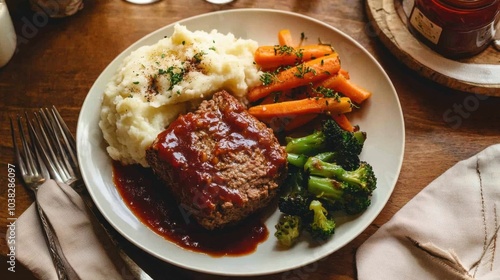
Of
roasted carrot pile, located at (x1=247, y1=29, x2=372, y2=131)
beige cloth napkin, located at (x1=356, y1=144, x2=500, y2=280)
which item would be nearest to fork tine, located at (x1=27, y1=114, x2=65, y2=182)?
roasted carrot pile, located at (x1=247, y1=29, x2=372, y2=131)

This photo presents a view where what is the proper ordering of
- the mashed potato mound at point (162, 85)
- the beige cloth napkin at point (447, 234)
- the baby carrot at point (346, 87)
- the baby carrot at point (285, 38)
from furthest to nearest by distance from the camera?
the baby carrot at point (285, 38) → the baby carrot at point (346, 87) → the mashed potato mound at point (162, 85) → the beige cloth napkin at point (447, 234)

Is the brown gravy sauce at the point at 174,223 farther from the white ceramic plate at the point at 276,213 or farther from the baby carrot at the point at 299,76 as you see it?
the baby carrot at the point at 299,76

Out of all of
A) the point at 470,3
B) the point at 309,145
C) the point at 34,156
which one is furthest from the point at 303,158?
the point at 34,156

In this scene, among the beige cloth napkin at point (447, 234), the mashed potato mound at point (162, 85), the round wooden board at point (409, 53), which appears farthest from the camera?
the round wooden board at point (409, 53)

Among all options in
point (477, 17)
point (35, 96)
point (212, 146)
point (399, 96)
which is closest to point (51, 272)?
point (212, 146)

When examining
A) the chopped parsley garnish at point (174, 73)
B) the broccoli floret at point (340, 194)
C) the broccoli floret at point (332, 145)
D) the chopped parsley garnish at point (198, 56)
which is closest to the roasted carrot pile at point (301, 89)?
the broccoli floret at point (332, 145)

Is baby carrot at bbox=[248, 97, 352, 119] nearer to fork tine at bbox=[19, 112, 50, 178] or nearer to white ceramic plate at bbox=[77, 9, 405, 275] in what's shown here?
white ceramic plate at bbox=[77, 9, 405, 275]
